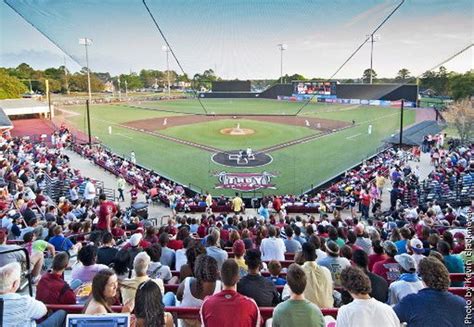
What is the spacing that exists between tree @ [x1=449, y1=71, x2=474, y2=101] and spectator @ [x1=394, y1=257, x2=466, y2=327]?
52994 millimetres

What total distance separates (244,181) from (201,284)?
1768 cm

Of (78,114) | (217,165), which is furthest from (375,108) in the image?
(78,114)

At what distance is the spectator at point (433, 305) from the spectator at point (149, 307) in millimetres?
2149

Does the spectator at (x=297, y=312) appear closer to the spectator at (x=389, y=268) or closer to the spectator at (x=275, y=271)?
the spectator at (x=275, y=271)

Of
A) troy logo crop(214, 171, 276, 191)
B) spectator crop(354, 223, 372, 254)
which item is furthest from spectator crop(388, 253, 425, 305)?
troy logo crop(214, 171, 276, 191)

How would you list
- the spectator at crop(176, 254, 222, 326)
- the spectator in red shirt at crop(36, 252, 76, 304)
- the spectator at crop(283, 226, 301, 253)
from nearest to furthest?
the spectator at crop(176, 254, 222, 326)
the spectator in red shirt at crop(36, 252, 76, 304)
the spectator at crop(283, 226, 301, 253)

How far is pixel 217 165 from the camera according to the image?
2517 cm

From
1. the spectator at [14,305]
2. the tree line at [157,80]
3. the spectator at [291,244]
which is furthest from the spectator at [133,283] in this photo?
the tree line at [157,80]

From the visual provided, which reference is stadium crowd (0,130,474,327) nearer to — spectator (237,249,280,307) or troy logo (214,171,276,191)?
spectator (237,249,280,307)

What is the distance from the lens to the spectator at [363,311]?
321cm

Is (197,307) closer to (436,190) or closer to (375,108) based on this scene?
(436,190)

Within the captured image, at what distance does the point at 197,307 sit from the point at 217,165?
21.3 m

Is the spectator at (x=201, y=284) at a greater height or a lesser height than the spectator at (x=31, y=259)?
greater

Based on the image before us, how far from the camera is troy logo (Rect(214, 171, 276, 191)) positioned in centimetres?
2108
